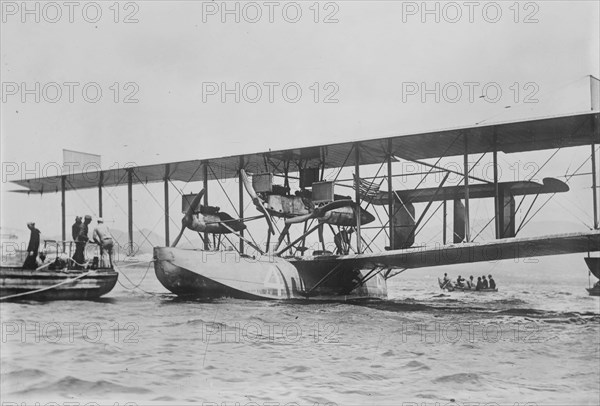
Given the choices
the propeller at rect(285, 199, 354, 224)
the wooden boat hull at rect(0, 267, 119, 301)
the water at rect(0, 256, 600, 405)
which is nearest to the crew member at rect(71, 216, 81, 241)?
the wooden boat hull at rect(0, 267, 119, 301)

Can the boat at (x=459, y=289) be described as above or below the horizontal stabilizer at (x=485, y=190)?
below

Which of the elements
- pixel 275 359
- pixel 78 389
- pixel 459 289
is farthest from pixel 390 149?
pixel 459 289

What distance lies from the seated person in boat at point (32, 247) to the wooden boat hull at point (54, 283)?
239mm

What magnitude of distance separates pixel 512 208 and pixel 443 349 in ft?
32.8

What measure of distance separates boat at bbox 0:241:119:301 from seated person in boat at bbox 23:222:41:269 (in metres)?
0.20

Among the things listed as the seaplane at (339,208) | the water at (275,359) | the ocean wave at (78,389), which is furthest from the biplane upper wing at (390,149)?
the ocean wave at (78,389)

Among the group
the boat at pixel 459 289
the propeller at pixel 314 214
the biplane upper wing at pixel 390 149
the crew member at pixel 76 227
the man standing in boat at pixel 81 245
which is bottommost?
the boat at pixel 459 289

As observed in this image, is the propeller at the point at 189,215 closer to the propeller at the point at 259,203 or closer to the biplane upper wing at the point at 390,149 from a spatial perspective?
the biplane upper wing at the point at 390,149

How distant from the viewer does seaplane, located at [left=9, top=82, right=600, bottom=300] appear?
1514 centimetres

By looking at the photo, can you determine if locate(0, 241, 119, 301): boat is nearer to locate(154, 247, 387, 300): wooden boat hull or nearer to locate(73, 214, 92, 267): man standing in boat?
locate(73, 214, 92, 267): man standing in boat

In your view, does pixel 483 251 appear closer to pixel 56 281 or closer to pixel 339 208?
pixel 339 208

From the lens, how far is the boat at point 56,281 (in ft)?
35.7

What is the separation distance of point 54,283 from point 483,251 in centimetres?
1048

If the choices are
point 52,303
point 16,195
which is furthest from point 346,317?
point 16,195
